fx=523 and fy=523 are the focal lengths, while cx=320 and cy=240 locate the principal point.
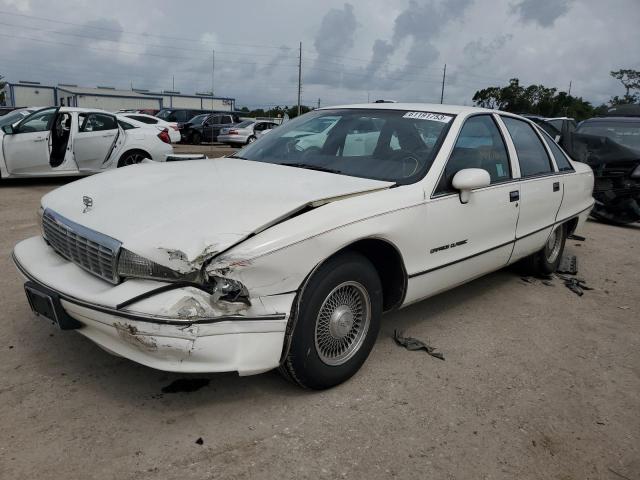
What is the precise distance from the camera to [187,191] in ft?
9.18

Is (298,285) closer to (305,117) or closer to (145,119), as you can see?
(305,117)

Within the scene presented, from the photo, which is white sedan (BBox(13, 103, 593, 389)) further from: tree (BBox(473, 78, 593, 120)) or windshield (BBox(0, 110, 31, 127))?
tree (BBox(473, 78, 593, 120))

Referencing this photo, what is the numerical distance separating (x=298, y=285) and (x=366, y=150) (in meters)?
1.39

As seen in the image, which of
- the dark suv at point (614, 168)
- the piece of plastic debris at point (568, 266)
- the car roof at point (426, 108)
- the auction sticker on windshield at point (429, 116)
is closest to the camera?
the auction sticker on windshield at point (429, 116)

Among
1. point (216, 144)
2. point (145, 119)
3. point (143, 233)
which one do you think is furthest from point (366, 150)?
point (216, 144)

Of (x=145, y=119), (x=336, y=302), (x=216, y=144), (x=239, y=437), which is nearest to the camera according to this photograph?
(x=239, y=437)

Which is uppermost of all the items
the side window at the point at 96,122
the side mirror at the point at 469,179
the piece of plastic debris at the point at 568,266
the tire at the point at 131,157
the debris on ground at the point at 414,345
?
the side window at the point at 96,122

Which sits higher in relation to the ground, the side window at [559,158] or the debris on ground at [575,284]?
the side window at [559,158]

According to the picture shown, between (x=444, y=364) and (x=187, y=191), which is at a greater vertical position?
(x=187, y=191)

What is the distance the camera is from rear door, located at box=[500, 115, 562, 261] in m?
4.12

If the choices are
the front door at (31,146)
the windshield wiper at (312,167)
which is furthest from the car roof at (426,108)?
the front door at (31,146)

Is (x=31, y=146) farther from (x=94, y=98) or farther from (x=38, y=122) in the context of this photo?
(x=94, y=98)

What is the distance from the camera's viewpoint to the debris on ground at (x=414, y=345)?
10.8 feet

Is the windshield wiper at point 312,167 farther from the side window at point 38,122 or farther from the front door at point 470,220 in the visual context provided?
the side window at point 38,122
